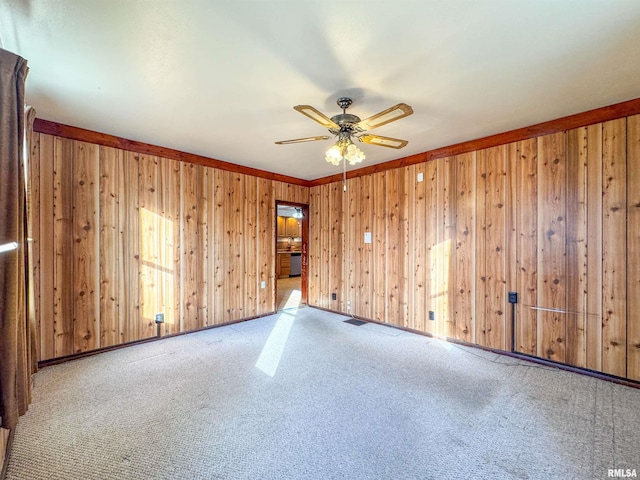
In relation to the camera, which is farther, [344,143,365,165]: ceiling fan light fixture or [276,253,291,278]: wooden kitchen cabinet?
[276,253,291,278]: wooden kitchen cabinet

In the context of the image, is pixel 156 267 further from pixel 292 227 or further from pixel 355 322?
pixel 292 227

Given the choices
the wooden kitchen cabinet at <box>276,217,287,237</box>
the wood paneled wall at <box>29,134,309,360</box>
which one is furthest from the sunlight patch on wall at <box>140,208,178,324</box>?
the wooden kitchen cabinet at <box>276,217,287,237</box>

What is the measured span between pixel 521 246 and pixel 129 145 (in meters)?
4.84

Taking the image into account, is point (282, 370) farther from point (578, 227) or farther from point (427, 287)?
point (578, 227)

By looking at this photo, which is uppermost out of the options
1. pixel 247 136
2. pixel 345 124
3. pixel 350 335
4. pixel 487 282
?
pixel 247 136

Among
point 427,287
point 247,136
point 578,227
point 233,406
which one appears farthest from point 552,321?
point 247,136

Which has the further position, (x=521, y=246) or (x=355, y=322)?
(x=355, y=322)

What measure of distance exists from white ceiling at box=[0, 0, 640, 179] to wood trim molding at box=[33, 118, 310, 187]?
0.16 metres

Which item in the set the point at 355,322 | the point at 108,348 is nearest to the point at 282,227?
the point at 355,322

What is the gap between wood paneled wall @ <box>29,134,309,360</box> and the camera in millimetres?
2969

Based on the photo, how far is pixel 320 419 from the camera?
2.01m

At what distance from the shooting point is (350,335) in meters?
3.86

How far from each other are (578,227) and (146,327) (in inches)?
200

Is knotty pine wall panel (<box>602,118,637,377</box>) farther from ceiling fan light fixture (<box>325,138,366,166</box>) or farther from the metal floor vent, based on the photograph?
the metal floor vent
